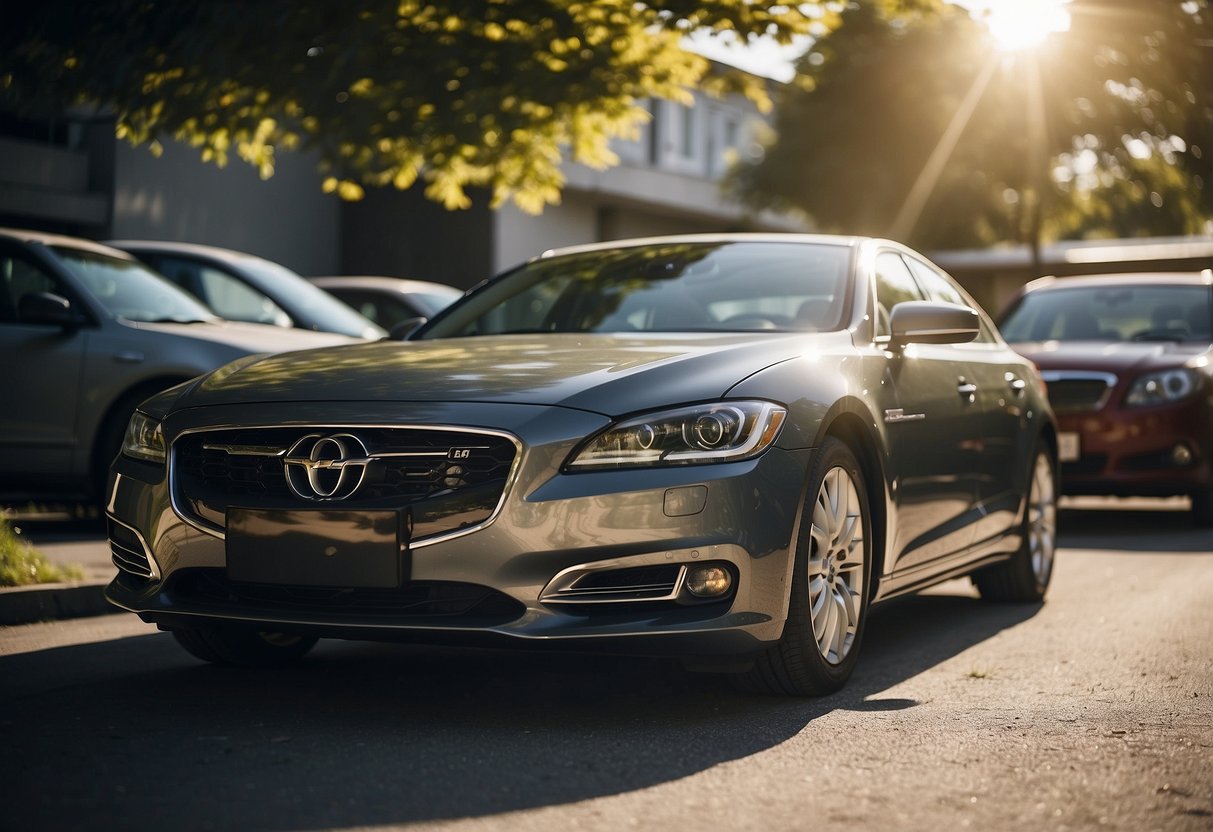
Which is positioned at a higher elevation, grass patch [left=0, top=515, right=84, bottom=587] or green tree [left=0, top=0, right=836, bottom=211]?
green tree [left=0, top=0, right=836, bottom=211]

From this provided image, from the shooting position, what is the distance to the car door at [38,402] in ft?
30.8

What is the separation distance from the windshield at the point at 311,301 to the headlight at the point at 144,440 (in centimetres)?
618

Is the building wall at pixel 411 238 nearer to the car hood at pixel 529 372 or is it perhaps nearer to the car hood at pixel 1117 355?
the car hood at pixel 1117 355

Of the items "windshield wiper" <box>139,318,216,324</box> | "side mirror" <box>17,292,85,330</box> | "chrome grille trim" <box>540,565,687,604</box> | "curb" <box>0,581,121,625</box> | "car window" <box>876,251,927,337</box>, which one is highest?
"car window" <box>876,251,927,337</box>

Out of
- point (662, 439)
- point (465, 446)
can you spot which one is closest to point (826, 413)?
point (662, 439)

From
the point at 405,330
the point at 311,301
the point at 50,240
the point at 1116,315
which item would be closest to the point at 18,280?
the point at 50,240

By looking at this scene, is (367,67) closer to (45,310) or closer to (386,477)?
(45,310)

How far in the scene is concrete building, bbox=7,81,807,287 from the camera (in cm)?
2159

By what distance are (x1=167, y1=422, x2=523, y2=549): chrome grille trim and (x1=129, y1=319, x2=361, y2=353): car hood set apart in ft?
14.7

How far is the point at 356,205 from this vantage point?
95.4 feet

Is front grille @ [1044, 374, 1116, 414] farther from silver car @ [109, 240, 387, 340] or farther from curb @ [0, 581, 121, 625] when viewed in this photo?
curb @ [0, 581, 121, 625]

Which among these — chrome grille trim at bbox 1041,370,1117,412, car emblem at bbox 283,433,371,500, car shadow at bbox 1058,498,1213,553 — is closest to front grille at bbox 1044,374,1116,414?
chrome grille trim at bbox 1041,370,1117,412

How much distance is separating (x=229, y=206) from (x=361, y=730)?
2134 centimetres

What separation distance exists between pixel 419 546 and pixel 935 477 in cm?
236
